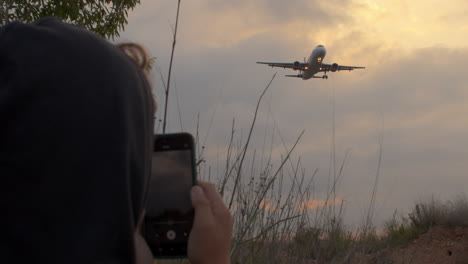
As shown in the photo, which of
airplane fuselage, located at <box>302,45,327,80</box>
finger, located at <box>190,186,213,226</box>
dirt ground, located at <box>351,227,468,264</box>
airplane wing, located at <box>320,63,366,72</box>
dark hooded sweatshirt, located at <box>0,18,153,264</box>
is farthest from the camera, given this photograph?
airplane fuselage, located at <box>302,45,327,80</box>

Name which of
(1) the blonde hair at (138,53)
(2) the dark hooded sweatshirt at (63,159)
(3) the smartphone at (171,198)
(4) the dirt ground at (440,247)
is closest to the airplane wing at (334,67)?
(4) the dirt ground at (440,247)

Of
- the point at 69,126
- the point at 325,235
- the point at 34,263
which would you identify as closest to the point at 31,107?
the point at 69,126

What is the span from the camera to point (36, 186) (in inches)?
28.1

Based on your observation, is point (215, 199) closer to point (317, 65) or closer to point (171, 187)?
point (171, 187)

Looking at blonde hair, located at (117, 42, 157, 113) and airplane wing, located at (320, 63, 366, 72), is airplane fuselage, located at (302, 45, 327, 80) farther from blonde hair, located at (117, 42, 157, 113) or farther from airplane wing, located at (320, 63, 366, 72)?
blonde hair, located at (117, 42, 157, 113)

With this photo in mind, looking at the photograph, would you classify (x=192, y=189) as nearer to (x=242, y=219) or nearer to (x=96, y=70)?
(x=96, y=70)

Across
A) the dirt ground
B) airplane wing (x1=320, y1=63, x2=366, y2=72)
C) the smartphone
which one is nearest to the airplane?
airplane wing (x1=320, y1=63, x2=366, y2=72)

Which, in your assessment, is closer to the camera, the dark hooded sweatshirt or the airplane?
the dark hooded sweatshirt

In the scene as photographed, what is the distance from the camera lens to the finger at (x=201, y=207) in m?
0.96

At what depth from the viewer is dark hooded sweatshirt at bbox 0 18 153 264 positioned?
71 centimetres

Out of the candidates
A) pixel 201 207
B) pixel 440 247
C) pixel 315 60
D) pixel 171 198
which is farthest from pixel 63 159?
pixel 315 60

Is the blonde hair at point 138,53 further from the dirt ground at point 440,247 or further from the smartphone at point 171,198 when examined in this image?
the dirt ground at point 440,247

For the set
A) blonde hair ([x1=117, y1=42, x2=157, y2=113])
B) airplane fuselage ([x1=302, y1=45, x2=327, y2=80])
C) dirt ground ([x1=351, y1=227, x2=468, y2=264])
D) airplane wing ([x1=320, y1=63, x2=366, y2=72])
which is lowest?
dirt ground ([x1=351, y1=227, x2=468, y2=264])

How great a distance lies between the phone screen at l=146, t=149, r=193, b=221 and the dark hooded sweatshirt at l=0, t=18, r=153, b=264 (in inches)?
13.8
